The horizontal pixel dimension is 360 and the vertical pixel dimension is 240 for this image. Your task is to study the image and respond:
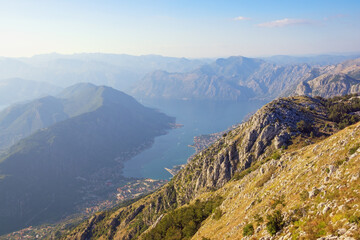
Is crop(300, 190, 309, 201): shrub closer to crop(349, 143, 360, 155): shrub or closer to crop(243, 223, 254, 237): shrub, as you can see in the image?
→ crop(243, 223, 254, 237): shrub

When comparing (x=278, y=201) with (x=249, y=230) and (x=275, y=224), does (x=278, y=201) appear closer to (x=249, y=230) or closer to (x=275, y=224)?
(x=249, y=230)

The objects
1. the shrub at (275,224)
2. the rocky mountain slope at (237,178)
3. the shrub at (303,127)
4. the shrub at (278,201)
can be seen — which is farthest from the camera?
the shrub at (303,127)

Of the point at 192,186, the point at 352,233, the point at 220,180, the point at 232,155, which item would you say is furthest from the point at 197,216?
the point at 352,233

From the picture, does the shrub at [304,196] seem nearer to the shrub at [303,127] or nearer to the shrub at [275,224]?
the shrub at [275,224]

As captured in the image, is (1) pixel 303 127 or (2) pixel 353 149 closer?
(2) pixel 353 149

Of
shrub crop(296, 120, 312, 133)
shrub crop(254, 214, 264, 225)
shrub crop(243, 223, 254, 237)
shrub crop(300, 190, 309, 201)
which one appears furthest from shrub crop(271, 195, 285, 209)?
shrub crop(296, 120, 312, 133)

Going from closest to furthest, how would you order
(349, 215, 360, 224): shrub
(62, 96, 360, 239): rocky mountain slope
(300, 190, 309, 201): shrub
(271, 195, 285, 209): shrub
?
(349, 215, 360, 224): shrub < (300, 190, 309, 201): shrub < (271, 195, 285, 209): shrub < (62, 96, 360, 239): rocky mountain slope

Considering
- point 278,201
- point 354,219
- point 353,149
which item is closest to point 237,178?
point 278,201

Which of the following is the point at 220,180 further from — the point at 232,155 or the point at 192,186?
the point at 192,186

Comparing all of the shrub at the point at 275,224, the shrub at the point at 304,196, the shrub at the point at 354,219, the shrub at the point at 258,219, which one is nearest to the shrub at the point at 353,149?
the shrub at the point at 304,196
